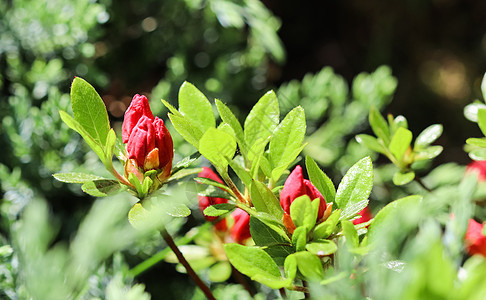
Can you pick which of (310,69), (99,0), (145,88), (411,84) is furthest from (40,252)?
(411,84)

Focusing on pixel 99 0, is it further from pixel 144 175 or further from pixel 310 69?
pixel 310 69

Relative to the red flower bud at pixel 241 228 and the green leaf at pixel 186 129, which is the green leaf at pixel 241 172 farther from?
the red flower bud at pixel 241 228

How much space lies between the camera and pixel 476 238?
51 cm

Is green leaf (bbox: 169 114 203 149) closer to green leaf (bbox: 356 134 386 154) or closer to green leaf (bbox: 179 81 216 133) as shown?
green leaf (bbox: 179 81 216 133)

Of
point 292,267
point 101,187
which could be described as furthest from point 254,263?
point 101,187

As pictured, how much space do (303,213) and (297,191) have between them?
22 millimetres

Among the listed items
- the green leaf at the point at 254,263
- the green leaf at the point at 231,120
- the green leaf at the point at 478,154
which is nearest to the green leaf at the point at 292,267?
the green leaf at the point at 254,263

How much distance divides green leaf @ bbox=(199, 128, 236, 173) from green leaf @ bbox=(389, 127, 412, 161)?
0.21 meters

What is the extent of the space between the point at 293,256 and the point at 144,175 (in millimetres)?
146

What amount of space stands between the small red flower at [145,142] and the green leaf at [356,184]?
0.48 feet

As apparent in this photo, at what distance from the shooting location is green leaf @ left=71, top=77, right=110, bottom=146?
1.33 feet

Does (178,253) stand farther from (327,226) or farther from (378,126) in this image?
(378,126)

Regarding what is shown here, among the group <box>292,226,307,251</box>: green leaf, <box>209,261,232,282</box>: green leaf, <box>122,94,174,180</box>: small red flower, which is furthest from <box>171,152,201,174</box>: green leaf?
<box>209,261,232,282</box>: green leaf

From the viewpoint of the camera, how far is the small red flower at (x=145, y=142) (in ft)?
1.31
